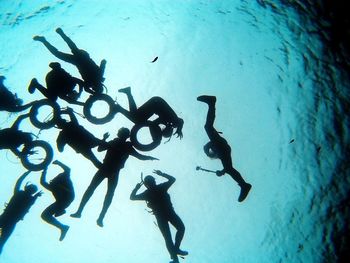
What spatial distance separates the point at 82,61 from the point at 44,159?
381 cm

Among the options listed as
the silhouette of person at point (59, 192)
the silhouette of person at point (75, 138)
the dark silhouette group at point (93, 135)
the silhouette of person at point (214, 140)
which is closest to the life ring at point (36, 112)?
the dark silhouette group at point (93, 135)

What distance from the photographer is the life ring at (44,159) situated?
8.57 m

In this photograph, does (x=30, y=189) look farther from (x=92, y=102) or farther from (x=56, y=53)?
(x=56, y=53)

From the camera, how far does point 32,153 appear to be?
28.6 feet

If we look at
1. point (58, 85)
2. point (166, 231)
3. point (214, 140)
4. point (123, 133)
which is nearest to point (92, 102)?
point (58, 85)

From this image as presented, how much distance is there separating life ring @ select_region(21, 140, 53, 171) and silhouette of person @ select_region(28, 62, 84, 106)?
1922 millimetres

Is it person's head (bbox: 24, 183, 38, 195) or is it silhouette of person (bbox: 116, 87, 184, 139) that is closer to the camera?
silhouette of person (bbox: 116, 87, 184, 139)

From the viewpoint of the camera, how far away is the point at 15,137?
838 centimetres

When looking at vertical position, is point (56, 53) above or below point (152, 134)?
above

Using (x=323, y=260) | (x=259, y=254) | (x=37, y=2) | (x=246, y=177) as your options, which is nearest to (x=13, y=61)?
(x=37, y=2)

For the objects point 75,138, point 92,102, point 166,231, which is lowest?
point 166,231

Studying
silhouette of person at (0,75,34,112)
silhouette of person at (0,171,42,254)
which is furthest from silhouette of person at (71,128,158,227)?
silhouette of person at (0,75,34,112)

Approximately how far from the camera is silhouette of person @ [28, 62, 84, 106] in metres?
7.29

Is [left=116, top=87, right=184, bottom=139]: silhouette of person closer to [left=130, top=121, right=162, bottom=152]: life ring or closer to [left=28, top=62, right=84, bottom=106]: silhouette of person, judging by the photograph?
[left=130, top=121, right=162, bottom=152]: life ring
